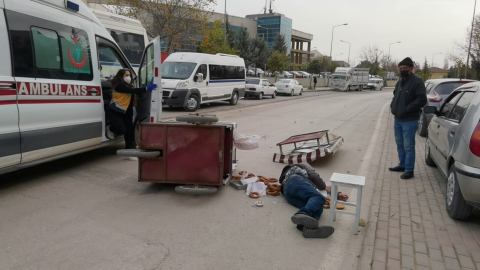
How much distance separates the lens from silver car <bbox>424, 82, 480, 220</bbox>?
3.88m

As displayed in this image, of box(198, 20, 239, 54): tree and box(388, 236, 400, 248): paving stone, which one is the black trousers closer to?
box(388, 236, 400, 248): paving stone

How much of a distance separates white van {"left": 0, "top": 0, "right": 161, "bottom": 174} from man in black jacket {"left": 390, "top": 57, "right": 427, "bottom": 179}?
407 centimetres

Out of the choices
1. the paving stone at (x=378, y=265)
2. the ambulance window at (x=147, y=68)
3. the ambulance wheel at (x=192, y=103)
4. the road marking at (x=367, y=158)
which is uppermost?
the ambulance window at (x=147, y=68)

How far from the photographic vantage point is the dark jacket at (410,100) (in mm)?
5793

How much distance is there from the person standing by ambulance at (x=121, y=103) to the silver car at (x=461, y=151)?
4583mm

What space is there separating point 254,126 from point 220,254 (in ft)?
28.1

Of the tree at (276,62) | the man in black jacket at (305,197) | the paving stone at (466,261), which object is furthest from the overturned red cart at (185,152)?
the tree at (276,62)

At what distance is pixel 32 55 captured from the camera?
15.6 feet

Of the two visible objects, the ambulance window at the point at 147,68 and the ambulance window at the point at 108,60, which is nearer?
the ambulance window at the point at 147,68

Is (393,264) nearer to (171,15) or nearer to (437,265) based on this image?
(437,265)

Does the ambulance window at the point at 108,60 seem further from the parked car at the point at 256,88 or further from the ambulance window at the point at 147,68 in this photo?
the parked car at the point at 256,88

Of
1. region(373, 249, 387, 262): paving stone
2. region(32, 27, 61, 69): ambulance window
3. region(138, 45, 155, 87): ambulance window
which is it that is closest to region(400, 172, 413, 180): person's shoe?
region(373, 249, 387, 262): paving stone

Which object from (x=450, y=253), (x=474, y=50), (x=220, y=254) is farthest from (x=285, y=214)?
(x=474, y=50)

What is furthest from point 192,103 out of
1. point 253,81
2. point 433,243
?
point 433,243
